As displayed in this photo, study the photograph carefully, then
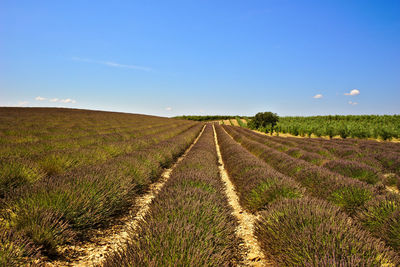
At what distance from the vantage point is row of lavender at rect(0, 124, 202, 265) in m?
1.90

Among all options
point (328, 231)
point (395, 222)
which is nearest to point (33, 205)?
point (328, 231)

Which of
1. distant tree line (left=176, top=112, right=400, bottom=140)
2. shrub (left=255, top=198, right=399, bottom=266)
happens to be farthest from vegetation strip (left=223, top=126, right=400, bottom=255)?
distant tree line (left=176, top=112, right=400, bottom=140)

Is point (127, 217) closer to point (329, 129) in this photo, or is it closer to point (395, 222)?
point (395, 222)

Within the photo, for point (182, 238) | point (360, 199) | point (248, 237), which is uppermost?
point (182, 238)

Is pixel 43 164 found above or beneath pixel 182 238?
beneath

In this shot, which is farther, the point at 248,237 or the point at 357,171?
the point at 357,171

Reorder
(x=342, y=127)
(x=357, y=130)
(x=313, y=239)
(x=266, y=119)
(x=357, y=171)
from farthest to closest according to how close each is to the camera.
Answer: (x=266, y=119), (x=342, y=127), (x=357, y=130), (x=357, y=171), (x=313, y=239)

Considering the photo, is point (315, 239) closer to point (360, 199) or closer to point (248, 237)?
point (248, 237)

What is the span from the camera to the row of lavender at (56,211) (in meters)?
1.90

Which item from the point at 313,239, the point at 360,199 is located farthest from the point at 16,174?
the point at 360,199

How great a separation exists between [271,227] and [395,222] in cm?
157

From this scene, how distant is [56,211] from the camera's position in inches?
93.0

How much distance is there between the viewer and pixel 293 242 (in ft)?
6.05

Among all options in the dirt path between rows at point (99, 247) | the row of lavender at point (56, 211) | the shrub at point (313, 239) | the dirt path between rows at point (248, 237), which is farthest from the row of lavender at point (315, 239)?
the row of lavender at point (56, 211)
